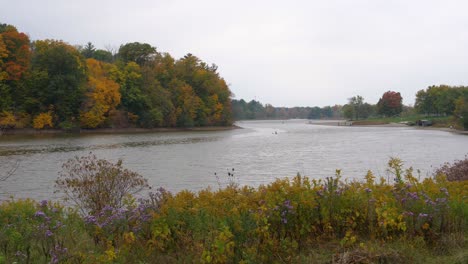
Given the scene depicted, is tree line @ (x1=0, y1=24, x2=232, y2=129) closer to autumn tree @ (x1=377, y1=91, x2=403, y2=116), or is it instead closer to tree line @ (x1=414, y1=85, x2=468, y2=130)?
tree line @ (x1=414, y1=85, x2=468, y2=130)

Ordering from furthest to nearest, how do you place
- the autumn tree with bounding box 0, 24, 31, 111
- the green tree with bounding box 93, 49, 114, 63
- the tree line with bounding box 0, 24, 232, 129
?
the green tree with bounding box 93, 49, 114, 63
the tree line with bounding box 0, 24, 232, 129
the autumn tree with bounding box 0, 24, 31, 111

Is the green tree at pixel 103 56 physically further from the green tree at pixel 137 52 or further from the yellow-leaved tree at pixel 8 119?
Answer: the yellow-leaved tree at pixel 8 119

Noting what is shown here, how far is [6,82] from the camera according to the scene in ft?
226

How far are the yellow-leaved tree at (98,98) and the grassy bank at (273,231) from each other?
70055 millimetres

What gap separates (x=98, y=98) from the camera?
7456 centimetres

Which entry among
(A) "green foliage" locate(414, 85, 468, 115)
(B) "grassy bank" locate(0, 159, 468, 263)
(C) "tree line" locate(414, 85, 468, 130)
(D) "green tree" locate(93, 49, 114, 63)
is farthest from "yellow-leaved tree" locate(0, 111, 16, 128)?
(A) "green foliage" locate(414, 85, 468, 115)

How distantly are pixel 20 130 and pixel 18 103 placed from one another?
678 cm

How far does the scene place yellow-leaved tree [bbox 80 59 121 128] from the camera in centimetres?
7319

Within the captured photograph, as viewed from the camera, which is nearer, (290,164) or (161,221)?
(161,221)

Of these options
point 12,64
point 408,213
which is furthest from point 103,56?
point 408,213

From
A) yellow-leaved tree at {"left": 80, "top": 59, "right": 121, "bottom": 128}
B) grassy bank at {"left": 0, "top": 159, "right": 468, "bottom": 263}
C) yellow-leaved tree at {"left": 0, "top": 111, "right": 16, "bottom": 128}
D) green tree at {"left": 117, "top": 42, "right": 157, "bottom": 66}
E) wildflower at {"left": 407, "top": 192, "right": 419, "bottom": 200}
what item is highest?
green tree at {"left": 117, "top": 42, "right": 157, "bottom": 66}

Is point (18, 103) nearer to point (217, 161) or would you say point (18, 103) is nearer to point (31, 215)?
point (217, 161)

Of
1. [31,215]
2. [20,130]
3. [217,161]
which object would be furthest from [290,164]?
[20,130]

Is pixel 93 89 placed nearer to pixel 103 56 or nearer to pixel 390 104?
pixel 103 56
